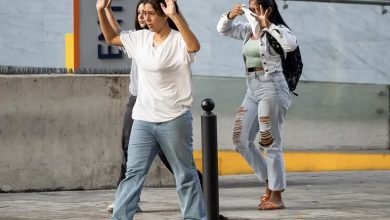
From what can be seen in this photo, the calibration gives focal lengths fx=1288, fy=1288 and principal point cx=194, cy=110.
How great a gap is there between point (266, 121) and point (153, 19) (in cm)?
233

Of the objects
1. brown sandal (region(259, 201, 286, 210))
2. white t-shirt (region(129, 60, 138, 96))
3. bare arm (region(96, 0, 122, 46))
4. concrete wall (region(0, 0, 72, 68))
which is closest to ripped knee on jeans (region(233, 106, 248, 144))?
brown sandal (region(259, 201, 286, 210))

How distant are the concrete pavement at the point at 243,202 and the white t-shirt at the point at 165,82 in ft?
6.06

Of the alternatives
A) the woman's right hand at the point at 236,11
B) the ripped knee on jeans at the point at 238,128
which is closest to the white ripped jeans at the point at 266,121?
the ripped knee on jeans at the point at 238,128

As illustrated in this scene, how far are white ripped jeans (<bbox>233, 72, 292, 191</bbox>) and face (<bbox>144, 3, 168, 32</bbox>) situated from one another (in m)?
2.19

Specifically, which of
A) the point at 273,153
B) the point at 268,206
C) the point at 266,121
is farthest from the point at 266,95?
the point at 268,206

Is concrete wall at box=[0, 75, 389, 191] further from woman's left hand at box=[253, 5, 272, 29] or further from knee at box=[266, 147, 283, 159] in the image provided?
woman's left hand at box=[253, 5, 272, 29]

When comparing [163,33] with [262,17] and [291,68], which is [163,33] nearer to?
[262,17]

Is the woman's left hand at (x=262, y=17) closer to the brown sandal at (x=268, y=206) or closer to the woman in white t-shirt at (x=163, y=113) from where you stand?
the brown sandal at (x=268, y=206)

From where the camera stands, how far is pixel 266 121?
33.3 feet

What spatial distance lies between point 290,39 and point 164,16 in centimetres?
214

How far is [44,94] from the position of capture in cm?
1157

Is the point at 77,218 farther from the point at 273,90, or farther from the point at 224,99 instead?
the point at 224,99

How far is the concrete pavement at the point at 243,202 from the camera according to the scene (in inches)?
387

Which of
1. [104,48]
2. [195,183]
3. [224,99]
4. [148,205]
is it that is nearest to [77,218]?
[148,205]
